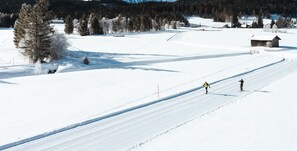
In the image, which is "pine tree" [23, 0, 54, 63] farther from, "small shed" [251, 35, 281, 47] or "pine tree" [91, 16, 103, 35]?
"pine tree" [91, 16, 103, 35]

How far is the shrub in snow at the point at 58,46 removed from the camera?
58.5 metres

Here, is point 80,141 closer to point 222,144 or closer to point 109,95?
point 222,144

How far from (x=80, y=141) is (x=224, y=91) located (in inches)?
742

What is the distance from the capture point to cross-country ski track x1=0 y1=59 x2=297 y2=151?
19031mm

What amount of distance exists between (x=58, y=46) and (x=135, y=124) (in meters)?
39.8

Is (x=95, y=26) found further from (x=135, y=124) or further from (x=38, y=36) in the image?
(x=135, y=124)

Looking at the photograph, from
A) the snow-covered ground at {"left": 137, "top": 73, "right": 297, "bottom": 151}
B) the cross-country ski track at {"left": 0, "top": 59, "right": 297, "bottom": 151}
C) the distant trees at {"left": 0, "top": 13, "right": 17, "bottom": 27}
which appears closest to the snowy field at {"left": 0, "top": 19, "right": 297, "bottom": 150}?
the snow-covered ground at {"left": 137, "top": 73, "right": 297, "bottom": 151}

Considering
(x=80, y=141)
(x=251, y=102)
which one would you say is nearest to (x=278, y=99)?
(x=251, y=102)

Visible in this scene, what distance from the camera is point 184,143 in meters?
19.7

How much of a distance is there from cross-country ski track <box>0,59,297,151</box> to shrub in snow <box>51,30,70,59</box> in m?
31.2

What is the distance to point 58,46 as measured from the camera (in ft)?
194

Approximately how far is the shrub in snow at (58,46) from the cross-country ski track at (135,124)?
31.2m

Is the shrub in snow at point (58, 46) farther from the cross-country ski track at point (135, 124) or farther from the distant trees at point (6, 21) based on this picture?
the distant trees at point (6, 21)

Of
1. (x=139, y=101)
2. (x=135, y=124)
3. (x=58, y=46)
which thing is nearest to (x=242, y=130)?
(x=135, y=124)
